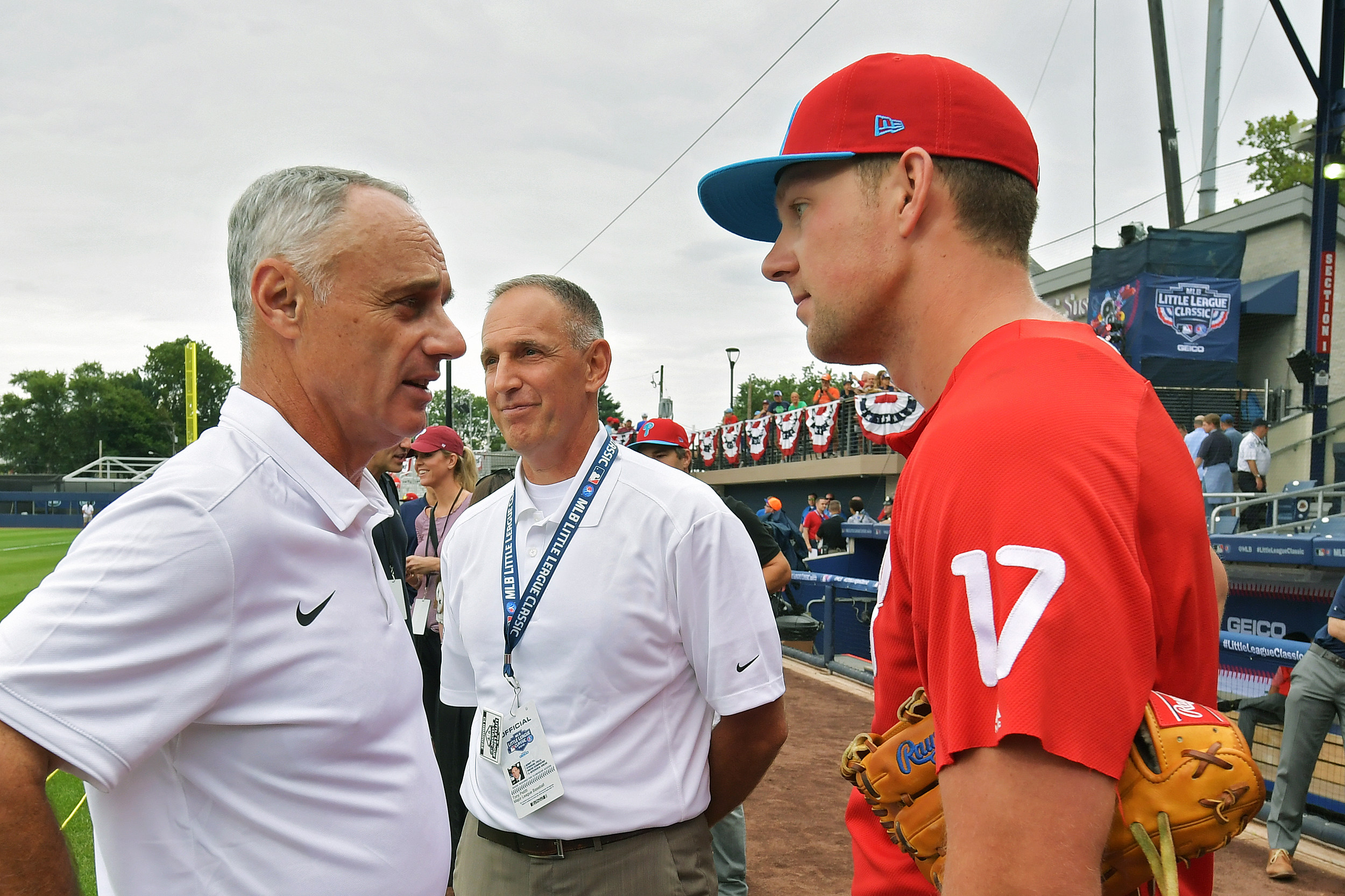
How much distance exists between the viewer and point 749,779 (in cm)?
277

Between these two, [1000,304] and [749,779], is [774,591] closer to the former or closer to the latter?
[749,779]

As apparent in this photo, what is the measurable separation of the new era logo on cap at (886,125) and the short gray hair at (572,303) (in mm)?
1936

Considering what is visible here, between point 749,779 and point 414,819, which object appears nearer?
point 414,819

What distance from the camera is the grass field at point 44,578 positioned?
4.85 metres

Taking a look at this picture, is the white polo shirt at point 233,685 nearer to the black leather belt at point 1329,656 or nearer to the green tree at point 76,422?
the black leather belt at point 1329,656

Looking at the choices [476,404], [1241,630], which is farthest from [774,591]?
[476,404]

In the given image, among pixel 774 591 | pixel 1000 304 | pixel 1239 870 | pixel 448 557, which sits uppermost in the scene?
pixel 1000 304

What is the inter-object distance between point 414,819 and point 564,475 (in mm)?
1615

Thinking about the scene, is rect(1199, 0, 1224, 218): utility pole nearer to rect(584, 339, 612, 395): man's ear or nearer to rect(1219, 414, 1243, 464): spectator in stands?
rect(1219, 414, 1243, 464): spectator in stands

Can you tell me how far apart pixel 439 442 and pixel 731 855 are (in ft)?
11.6

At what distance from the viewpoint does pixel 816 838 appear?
215 inches

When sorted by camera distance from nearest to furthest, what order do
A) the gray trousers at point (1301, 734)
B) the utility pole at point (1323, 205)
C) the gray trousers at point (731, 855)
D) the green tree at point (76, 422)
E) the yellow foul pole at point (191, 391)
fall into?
the gray trousers at point (731, 855) < the gray trousers at point (1301, 734) < the utility pole at point (1323, 205) < the yellow foul pole at point (191, 391) < the green tree at point (76, 422)

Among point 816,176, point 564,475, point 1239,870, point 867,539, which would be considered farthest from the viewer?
point 867,539

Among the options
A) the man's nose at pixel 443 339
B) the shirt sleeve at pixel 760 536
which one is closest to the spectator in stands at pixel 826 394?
the shirt sleeve at pixel 760 536
